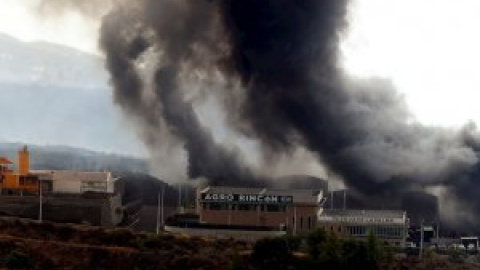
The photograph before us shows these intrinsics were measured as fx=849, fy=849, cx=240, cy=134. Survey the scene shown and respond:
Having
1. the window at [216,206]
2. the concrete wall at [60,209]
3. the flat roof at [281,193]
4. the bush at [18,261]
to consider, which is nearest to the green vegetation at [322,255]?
the bush at [18,261]

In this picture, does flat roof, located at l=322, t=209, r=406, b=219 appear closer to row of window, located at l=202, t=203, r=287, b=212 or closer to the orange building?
row of window, located at l=202, t=203, r=287, b=212

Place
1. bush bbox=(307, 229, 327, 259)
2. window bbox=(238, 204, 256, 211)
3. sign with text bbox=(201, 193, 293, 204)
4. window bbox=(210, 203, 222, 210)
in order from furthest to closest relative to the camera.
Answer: window bbox=(210, 203, 222, 210), window bbox=(238, 204, 256, 211), sign with text bbox=(201, 193, 293, 204), bush bbox=(307, 229, 327, 259)

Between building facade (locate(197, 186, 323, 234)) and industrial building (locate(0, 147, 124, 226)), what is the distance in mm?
7454

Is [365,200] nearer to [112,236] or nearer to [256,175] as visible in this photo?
[256,175]

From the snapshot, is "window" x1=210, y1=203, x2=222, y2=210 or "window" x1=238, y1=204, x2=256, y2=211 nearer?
"window" x1=238, y1=204, x2=256, y2=211

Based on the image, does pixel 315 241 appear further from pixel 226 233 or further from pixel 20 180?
pixel 20 180

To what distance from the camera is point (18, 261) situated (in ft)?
139

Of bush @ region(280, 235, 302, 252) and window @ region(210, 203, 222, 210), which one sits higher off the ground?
window @ region(210, 203, 222, 210)

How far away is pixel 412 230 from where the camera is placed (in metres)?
64.6

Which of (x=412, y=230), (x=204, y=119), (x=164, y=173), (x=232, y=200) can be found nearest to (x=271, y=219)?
(x=232, y=200)

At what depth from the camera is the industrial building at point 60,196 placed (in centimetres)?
5850

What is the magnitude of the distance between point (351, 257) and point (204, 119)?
61289 millimetres

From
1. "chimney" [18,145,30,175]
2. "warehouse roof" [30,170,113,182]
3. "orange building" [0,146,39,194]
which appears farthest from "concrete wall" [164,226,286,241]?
"chimney" [18,145,30,175]

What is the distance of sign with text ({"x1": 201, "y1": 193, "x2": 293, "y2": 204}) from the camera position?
203 ft
